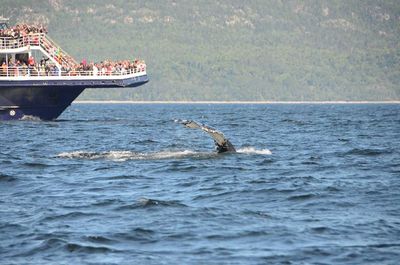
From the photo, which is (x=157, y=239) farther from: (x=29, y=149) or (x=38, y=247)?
(x=29, y=149)

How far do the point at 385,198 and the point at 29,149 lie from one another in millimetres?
22188

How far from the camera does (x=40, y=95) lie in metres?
75.4

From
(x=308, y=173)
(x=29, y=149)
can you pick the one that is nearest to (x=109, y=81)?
(x=29, y=149)

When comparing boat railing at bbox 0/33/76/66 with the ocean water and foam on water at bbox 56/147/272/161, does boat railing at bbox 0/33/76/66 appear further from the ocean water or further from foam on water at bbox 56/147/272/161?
foam on water at bbox 56/147/272/161

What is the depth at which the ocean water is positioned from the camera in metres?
21.8

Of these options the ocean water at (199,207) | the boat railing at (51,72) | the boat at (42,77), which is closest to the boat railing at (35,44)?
the boat at (42,77)

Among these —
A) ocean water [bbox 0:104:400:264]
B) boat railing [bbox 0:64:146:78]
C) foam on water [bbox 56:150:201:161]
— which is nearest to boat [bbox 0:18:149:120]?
boat railing [bbox 0:64:146:78]

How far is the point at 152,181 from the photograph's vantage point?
32.6m

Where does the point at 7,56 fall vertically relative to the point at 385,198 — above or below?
above

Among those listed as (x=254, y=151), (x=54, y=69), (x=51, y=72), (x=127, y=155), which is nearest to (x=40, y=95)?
(x=51, y=72)

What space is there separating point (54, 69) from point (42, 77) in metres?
1.74

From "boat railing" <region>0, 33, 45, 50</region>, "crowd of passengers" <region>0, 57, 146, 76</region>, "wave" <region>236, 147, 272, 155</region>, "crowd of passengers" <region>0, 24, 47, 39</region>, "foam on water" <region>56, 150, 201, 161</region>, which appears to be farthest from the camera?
"crowd of passengers" <region>0, 24, 47, 39</region>

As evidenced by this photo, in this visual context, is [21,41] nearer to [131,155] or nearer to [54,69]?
[54,69]

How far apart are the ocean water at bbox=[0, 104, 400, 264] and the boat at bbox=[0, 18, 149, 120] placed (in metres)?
27.1
